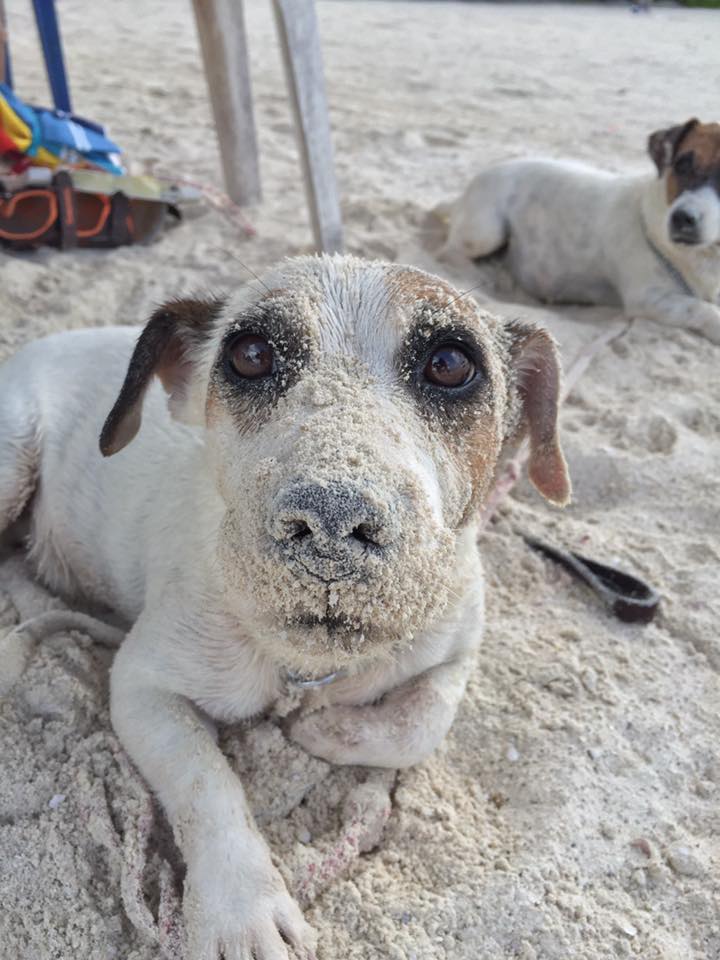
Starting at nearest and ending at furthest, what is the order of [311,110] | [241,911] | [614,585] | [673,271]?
[241,911] → [614,585] → [311,110] → [673,271]

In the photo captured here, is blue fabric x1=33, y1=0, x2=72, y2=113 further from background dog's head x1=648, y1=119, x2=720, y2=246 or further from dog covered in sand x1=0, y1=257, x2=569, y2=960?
dog covered in sand x1=0, y1=257, x2=569, y2=960

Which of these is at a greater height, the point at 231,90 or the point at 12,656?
the point at 231,90

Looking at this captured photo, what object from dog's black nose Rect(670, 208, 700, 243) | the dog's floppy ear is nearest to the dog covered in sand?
dog's black nose Rect(670, 208, 700, 243)

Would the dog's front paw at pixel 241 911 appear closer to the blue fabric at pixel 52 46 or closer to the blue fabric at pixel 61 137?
the blue fabric at pixel 61 137

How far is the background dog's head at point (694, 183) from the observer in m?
5.13

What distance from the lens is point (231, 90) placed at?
5504 millimetres

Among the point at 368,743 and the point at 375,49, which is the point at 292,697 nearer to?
the point at 368,743

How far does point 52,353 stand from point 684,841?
2.65m

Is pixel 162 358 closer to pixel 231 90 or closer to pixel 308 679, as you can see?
pixel 308 679

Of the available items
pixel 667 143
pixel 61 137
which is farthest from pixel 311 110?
pixel 667 143

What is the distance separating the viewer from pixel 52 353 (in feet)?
10.9

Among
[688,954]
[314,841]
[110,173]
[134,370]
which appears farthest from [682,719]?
[110,173]

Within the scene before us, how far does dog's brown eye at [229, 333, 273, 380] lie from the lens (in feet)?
6.59

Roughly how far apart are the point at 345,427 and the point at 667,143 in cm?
449
